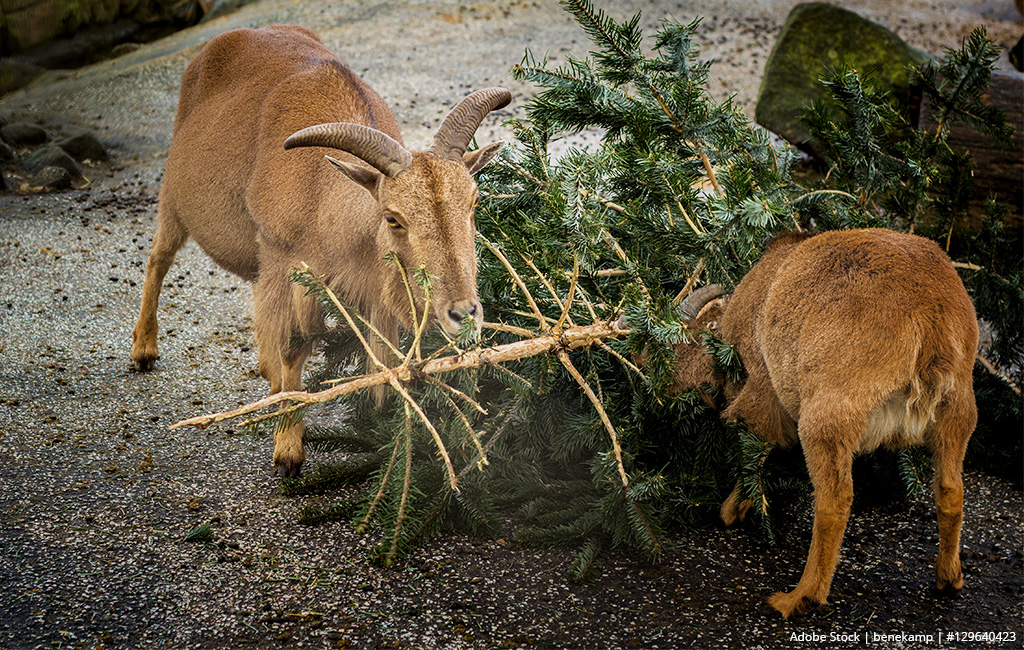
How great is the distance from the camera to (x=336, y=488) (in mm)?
4137

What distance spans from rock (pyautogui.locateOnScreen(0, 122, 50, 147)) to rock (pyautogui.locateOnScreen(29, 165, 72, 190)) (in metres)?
1.59

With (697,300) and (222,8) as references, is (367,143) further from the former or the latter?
(222,8)

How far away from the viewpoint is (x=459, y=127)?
388 centimetres

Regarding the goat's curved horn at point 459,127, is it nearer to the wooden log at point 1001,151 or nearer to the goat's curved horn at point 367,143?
the goat's curved horn at point 367,143

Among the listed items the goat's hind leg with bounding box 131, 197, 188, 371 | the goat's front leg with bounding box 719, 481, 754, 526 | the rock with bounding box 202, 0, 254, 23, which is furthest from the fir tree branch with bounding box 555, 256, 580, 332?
the rock with bounding box 202, 0, 254, 23

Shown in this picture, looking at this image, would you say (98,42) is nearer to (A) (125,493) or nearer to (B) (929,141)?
(A) (125,493)

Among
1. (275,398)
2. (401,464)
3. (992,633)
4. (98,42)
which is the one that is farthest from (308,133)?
(98,42)

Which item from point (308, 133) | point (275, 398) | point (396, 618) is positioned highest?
point (308, 133)

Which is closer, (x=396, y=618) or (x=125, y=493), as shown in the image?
(x=396, y=618)

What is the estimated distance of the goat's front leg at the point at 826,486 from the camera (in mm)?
2994

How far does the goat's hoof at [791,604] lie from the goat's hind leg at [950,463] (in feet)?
2.10

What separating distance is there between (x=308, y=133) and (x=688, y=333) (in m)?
1.88

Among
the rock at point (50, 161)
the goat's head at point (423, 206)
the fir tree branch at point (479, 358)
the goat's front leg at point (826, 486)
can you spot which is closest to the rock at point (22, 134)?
the rock at point (50, 161)

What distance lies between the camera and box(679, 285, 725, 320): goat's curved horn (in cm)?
398
